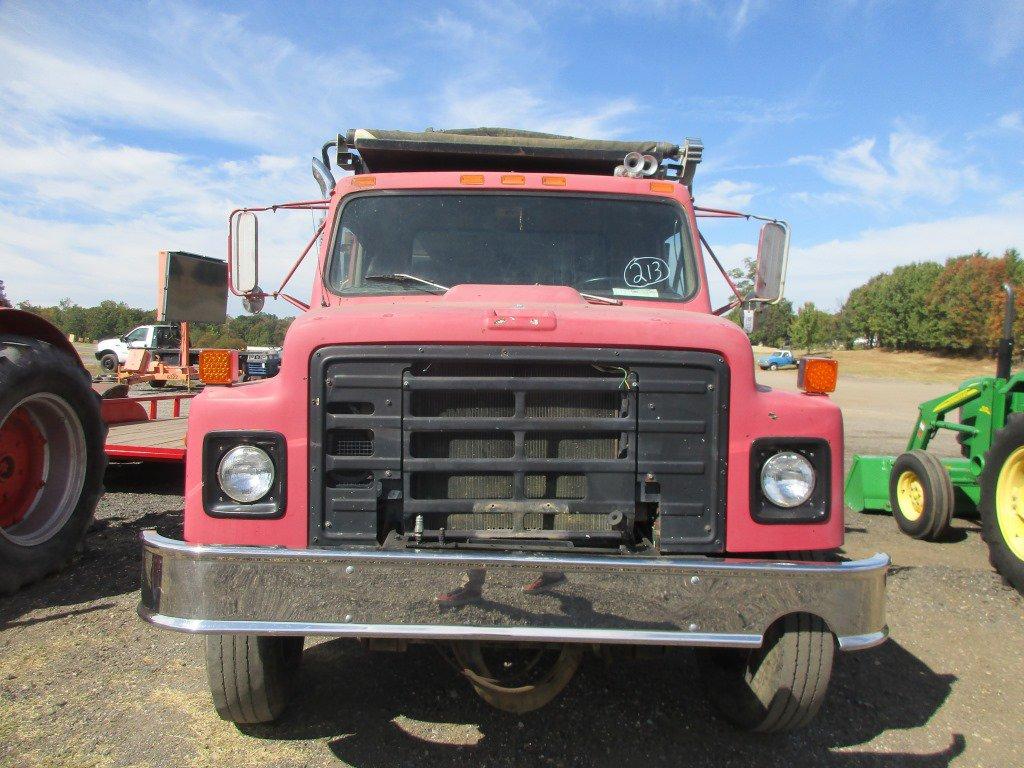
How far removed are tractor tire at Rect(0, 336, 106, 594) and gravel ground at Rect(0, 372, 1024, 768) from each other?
32cm

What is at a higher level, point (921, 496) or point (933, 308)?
point (933, 308)

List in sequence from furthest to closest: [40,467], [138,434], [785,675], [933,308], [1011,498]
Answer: [933,308]
[138,434]
[1011,498]
[40,467]
[785,675]

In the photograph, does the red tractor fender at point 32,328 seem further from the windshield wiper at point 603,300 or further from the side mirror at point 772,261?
the side mirror at point 772,261

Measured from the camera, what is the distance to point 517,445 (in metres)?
2.65

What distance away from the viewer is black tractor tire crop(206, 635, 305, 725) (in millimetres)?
2748

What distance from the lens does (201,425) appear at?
101 inches

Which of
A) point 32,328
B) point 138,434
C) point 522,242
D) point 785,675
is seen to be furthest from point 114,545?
point 785,675

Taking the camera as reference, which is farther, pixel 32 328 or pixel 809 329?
pixel 809 329

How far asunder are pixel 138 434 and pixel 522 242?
4.13 m

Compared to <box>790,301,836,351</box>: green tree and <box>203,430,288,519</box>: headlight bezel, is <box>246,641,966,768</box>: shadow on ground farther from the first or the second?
<box>790,301,836,351</box>: green tree

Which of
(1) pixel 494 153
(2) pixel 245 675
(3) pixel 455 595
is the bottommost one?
(2) pixel 245 675

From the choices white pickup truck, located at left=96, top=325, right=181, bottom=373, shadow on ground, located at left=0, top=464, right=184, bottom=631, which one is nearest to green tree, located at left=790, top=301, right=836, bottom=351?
white pickup truck, located at left=96, top=325, right=181, bottom=373

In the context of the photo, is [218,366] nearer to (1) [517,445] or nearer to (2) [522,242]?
(1) [517,445]

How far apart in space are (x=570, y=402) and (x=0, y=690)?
284 centimetres
